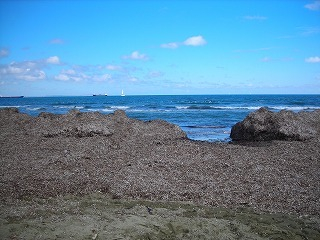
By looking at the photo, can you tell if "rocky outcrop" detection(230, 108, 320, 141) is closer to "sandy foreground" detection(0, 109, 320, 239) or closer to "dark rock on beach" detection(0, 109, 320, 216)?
"dark rock on beach" detection(0, 109, 320, 216)

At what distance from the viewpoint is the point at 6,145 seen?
14.0 meters

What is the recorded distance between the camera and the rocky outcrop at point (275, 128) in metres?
17.3

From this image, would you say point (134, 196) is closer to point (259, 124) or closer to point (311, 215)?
point (311, 215)

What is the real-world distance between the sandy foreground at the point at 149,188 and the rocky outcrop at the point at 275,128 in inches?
41.4

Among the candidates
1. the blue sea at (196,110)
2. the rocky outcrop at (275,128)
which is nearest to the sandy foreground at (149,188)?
the rocky outcrop at (275,128)

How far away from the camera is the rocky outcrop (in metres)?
17.3

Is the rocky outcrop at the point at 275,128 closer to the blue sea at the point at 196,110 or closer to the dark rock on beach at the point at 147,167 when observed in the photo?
the dark rock on beach at the point at 147,167

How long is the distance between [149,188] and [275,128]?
11.5m

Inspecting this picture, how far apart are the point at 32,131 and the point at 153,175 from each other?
9.26m

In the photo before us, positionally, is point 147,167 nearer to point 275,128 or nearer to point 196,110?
point 275,128

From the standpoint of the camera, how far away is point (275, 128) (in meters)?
17.9

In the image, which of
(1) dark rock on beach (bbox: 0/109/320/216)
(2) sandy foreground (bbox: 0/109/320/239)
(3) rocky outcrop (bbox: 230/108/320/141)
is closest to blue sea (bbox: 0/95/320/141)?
(3) rocky outcrop (bbox: 230/108/320/141)

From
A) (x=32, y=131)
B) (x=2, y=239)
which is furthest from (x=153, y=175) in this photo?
(x=32, y=131)

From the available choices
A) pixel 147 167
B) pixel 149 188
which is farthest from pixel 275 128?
pixel 149 188
